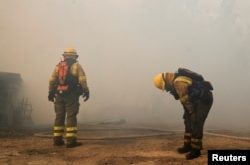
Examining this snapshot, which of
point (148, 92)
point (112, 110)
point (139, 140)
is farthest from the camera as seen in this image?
point (148, 92)

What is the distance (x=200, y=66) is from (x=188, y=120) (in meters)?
24.7

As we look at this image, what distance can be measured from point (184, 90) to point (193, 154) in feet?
3.79

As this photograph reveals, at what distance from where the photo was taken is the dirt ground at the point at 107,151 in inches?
259

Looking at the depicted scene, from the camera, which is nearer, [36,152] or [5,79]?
[36,152]

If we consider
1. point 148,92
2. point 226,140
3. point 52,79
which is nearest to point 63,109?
point 52,79

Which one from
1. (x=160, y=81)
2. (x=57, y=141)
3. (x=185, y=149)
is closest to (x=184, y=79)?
(x=160, y=81)

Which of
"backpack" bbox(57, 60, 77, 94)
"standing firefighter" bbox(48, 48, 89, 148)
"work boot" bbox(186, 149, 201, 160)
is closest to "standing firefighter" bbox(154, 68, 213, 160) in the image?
"work boot" bbox(186, 149, 201, 160)

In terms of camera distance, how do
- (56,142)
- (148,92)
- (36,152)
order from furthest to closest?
(148,92), (56,142), (36,152)

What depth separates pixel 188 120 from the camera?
7094 mm

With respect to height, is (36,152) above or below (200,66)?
below

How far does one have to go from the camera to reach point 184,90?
6793 millimetres

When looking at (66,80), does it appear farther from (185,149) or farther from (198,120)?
(198,120)

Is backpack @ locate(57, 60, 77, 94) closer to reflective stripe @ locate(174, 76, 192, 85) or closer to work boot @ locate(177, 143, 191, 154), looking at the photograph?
reflective stripe @ locate(174, 76, 192, 85)

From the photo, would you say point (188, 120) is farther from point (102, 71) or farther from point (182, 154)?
point (102, 71)
